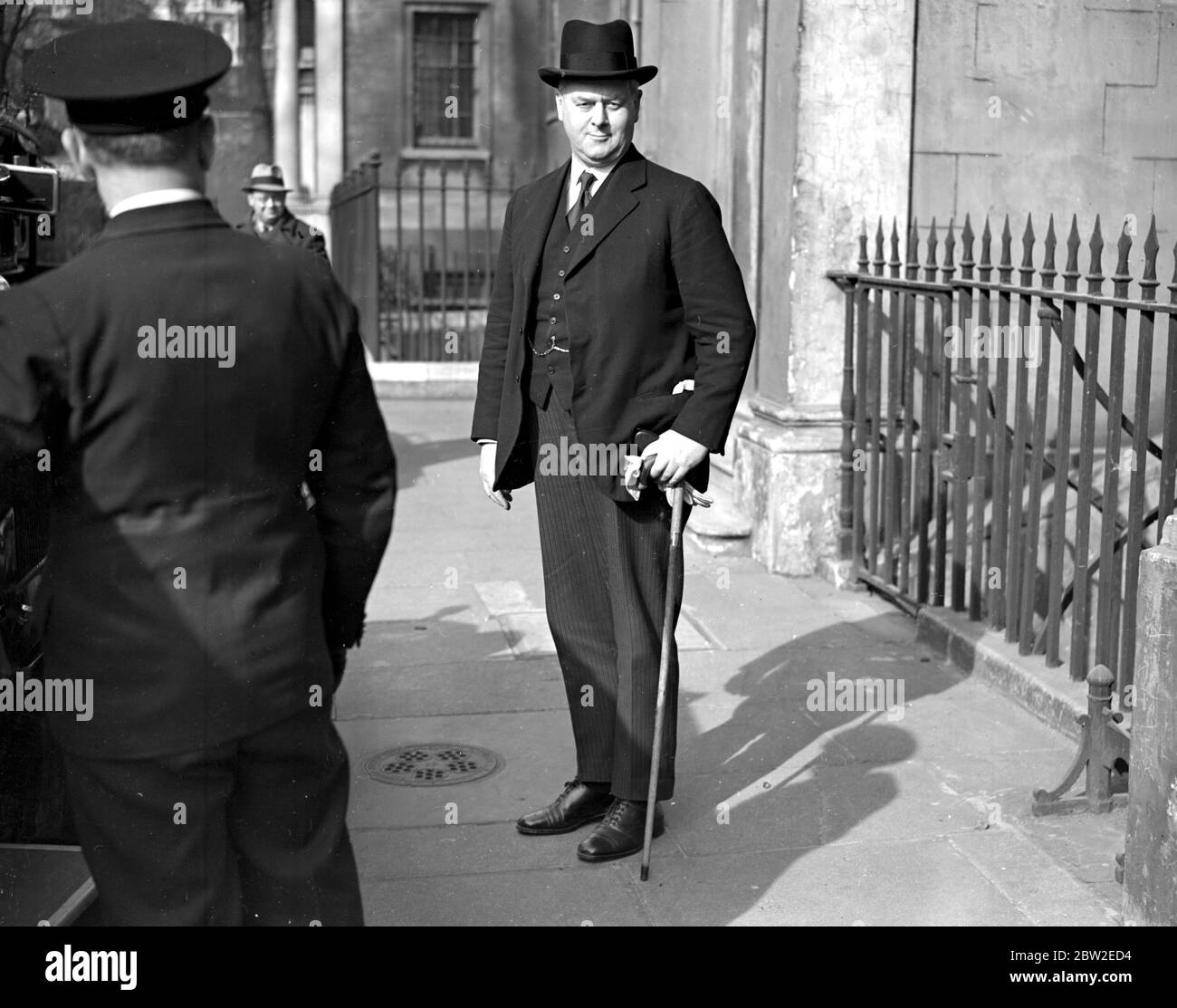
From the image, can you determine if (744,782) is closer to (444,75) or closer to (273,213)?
(273,213)

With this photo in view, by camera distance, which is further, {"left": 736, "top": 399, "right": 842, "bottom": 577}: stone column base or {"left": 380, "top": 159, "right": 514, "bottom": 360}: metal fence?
{"left": 380, "top": 159, "right": 514, "bottom": 360}: metal fence

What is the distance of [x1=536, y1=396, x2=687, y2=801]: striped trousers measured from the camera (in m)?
4.46

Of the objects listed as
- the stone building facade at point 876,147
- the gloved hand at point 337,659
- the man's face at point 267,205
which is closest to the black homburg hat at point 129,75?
the gloved hand at point 337,659

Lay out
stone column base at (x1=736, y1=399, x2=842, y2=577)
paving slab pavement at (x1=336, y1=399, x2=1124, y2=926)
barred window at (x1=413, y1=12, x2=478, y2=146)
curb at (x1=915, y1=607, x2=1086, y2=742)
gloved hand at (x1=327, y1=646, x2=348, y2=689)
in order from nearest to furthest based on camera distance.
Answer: gloved hand at (x1=327, y1=646, x2=348, y2=689), paving slab pavement at (x1=336, y1=399, x2=1124, y2=926), curb at (x1=915, y1=607, x2=1086, y2=742), stone column base at (x1=736, y1=399, x2=842, y2=577), barred window at (x1=413, y1=12, x2=478, y2=146)

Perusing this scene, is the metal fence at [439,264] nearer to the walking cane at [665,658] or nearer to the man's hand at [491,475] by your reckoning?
the man's hand at [491,475]

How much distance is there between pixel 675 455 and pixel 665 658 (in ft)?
1.84

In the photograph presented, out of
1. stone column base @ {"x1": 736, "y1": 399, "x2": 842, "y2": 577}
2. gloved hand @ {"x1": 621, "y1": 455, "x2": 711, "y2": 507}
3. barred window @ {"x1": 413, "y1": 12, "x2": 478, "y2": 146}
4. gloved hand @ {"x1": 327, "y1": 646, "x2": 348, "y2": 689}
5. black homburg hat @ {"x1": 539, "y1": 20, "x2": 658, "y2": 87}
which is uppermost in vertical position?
barred window @ {"x1": 413, "y1": 12, "x2": 478, "y2": 146}

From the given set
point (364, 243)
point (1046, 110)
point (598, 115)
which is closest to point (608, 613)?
point (598, 115)

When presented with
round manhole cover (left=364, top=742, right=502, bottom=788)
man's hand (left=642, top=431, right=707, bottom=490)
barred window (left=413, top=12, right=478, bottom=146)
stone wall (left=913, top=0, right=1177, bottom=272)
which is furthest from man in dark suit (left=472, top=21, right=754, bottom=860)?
barred window (left=413, top=12, right=478, bottom=146)

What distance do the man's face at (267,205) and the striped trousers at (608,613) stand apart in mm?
6711

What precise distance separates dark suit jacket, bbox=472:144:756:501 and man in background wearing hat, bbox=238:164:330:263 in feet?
21.1

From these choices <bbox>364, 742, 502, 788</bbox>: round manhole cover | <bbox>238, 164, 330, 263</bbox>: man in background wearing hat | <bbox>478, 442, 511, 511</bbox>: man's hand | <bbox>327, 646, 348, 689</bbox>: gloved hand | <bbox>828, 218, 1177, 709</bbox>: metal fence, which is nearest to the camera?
<bbox>327, 646, 348, 689</bbox>: gloved hand

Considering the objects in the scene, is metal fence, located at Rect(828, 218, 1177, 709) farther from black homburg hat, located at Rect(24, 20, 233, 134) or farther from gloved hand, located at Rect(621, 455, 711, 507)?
black homburg hat, located at Rect(24, 20, 233, 134)
